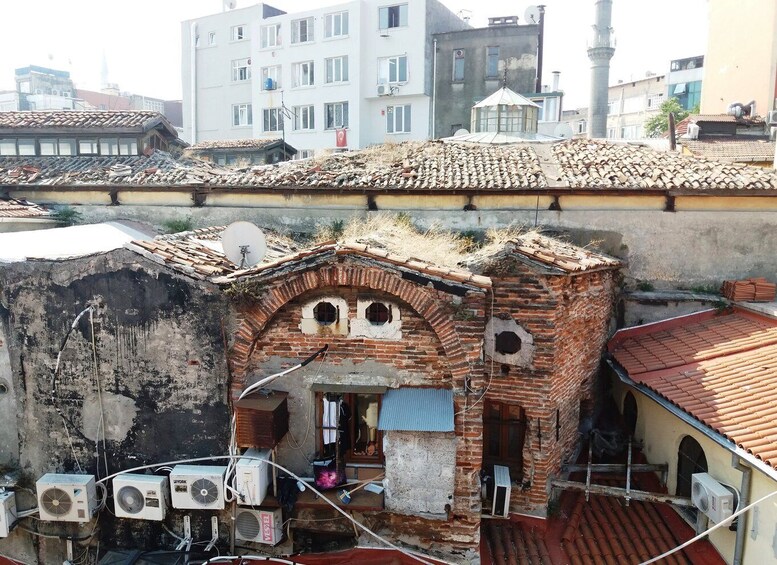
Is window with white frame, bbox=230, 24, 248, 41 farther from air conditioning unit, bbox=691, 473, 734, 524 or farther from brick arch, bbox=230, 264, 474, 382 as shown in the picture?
air conditioning unit, bbox=691, 473, 734, 524

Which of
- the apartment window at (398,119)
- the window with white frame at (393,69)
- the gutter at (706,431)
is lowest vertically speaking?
the gutter at (706,431)

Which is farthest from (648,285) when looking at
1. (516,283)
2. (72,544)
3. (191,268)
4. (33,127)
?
(33,127)

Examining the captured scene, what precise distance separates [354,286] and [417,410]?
1908 millimetres

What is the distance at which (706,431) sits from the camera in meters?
8.04

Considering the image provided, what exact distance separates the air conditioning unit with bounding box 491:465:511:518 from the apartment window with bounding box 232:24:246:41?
37427 millimetres

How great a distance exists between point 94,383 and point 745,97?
3525 centimetres

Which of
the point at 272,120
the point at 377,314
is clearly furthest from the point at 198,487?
the point at 272,120

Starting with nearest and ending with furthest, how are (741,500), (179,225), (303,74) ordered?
(741,500) → (179,225) → (303,74)

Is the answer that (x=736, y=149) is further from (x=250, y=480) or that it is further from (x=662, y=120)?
(x=250, y=480)

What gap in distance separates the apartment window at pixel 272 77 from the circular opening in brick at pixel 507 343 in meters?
31.8

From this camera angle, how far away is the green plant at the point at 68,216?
1516cm

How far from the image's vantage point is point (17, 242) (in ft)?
31.6

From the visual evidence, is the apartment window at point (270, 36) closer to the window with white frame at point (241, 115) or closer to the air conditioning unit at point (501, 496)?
the window with white frame at point (241, 115)

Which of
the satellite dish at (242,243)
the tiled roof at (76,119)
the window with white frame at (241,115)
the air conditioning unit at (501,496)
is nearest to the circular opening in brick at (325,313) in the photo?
the satellite dish at (242,243)
